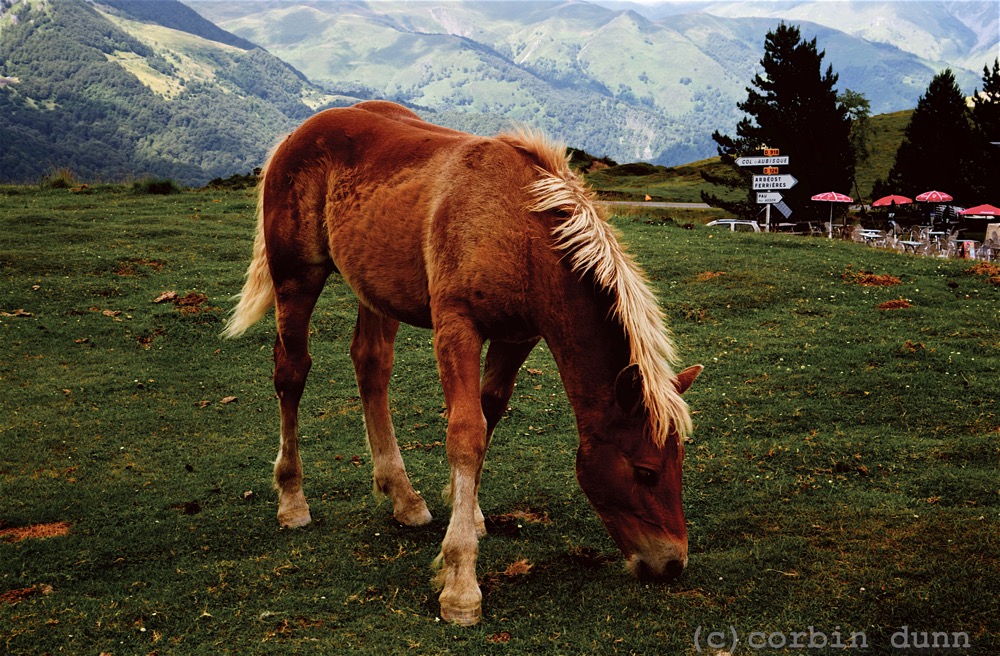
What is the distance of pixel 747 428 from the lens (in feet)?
25.3

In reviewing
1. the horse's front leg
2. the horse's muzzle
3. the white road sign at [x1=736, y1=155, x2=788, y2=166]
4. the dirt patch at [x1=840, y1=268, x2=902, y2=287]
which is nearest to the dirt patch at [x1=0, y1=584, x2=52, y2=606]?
the horse's front leg

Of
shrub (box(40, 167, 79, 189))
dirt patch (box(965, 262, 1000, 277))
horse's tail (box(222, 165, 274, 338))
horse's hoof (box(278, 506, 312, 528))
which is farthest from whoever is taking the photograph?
shrub (box(40, 167, 79, 189))

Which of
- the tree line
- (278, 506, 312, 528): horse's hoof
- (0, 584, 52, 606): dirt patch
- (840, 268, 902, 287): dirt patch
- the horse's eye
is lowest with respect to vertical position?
(0, 584, 52, 606): dirt patch

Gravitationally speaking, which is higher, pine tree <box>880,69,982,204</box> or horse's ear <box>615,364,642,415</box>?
pine tree <box>880,69,982,204</box>

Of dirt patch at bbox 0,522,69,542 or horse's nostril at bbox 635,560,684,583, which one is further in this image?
dirt patch at bbox 0,522,69,542

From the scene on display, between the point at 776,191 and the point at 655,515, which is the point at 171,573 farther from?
the point at 776,191

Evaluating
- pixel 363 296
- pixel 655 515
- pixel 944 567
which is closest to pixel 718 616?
pixel 655 515

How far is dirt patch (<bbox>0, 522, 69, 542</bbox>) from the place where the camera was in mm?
5672

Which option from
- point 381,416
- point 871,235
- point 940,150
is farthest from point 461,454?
point 940,150

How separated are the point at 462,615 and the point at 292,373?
2.67m

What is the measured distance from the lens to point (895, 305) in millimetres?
12023

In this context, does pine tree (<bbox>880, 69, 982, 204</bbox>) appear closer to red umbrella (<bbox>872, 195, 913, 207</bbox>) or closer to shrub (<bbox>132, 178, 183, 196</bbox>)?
red umbrella (<bbox>872, 195, 913, 207</bbox>)

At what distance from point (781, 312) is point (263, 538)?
8951mm

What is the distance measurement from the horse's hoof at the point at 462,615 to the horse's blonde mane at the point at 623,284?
1.40 metres
